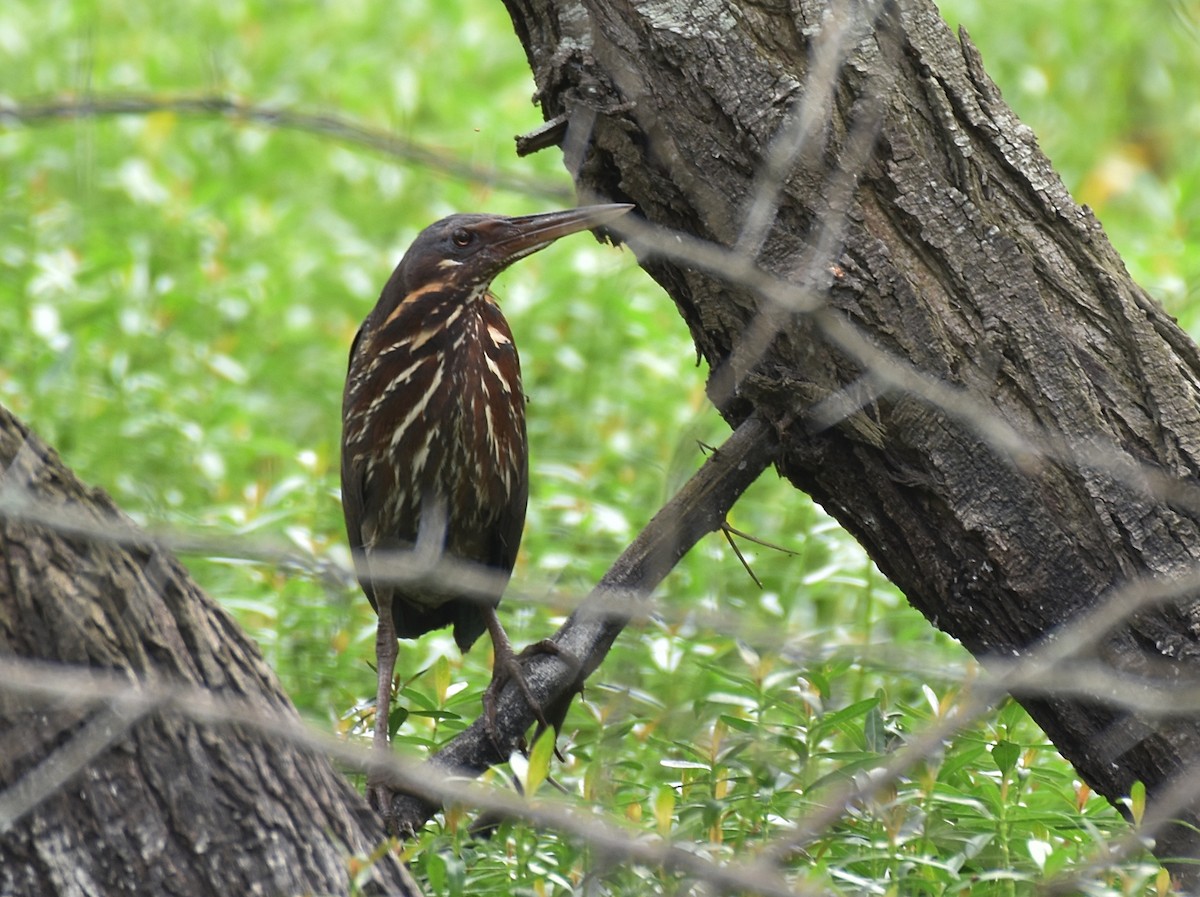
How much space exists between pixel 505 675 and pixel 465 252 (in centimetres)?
112

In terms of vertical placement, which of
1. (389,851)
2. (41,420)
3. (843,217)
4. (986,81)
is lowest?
(389,851)

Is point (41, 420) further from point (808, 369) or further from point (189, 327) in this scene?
point (808, 369)

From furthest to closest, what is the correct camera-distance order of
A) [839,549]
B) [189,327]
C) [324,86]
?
[324,86], [189,327], [839,549]

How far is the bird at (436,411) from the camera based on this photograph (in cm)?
401

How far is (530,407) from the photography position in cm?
663

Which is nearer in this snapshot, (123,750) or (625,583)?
(123,750)

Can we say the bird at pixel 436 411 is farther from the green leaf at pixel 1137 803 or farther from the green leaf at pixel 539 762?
the green leaf at pixel 1137 803

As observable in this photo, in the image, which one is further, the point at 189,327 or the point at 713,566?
the point at 189,327

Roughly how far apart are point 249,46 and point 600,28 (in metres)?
6.71

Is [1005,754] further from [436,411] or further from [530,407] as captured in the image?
[530,407]

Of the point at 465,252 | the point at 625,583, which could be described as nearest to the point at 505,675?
the point at 625,583

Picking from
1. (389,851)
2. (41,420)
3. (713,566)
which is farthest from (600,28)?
(41,420)

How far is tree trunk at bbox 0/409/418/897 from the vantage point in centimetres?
234

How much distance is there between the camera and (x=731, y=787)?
3.63 m
